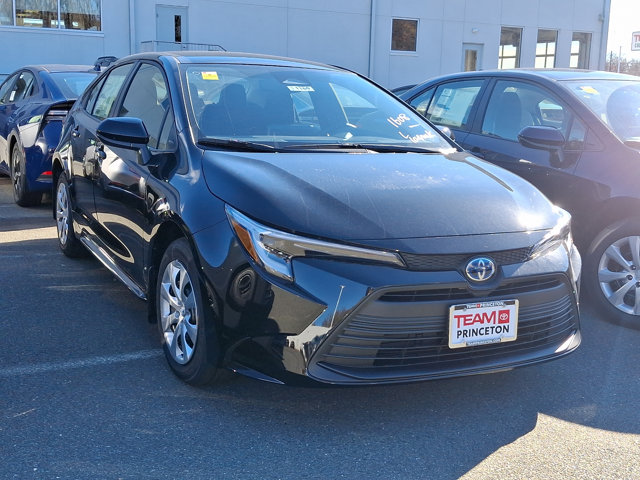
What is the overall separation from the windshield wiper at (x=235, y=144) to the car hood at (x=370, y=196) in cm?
9

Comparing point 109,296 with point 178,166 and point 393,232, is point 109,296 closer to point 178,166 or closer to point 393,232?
point 178,166

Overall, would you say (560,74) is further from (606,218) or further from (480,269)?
(480,269)

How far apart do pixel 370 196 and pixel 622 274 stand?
2086 mm

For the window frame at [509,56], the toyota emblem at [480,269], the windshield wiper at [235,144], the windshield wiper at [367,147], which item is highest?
the window frame at [509,56]

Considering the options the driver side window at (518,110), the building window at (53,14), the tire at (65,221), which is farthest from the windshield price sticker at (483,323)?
the building window at (53,14)

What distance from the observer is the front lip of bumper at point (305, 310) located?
3.04 m

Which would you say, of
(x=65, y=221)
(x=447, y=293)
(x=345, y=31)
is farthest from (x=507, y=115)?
(x=345, y=31)

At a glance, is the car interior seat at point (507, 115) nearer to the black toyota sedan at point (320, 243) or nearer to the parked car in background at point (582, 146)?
the parked car in background at point (582, 146)

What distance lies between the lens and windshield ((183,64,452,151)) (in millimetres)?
4102

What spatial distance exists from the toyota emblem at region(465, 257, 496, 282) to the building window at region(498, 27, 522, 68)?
79.3ft

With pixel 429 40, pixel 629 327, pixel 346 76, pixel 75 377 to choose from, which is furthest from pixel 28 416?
pixel 429 40

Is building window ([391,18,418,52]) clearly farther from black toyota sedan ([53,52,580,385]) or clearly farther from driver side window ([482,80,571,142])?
black toyota sedan ([53,52,580,385])

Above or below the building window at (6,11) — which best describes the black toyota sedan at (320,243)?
below

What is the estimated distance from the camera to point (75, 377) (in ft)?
12.4
